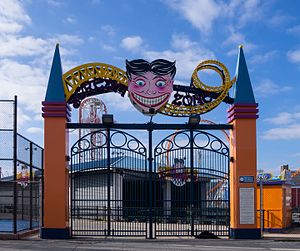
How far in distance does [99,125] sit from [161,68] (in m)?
3.19

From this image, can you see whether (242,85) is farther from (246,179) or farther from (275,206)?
(275,206)

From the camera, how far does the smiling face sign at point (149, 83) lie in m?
19.4

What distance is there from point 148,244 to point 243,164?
4.78m

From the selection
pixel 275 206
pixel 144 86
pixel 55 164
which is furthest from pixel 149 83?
pixel 275 206

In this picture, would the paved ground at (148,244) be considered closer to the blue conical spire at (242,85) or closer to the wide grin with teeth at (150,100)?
the wide grin with teeth at (150,100)

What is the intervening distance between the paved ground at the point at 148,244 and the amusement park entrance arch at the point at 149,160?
3.06 feet

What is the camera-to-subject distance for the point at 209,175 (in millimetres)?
19234

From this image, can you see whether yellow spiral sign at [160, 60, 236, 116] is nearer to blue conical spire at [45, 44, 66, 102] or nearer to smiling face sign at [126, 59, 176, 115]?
smiling face sign at [126, 59, 176, 115]

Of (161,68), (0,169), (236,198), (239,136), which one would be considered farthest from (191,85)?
(0,169)

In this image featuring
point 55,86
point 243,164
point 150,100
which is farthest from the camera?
A: point 150,100

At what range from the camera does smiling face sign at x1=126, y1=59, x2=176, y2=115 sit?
63.5 feet

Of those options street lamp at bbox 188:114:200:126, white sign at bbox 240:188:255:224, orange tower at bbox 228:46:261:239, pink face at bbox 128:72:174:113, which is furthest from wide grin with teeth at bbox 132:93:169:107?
white sign at bbox 240:188:255:224

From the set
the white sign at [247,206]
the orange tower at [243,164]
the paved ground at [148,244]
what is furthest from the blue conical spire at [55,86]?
the white sign at [247,206]

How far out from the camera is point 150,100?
19.4m
